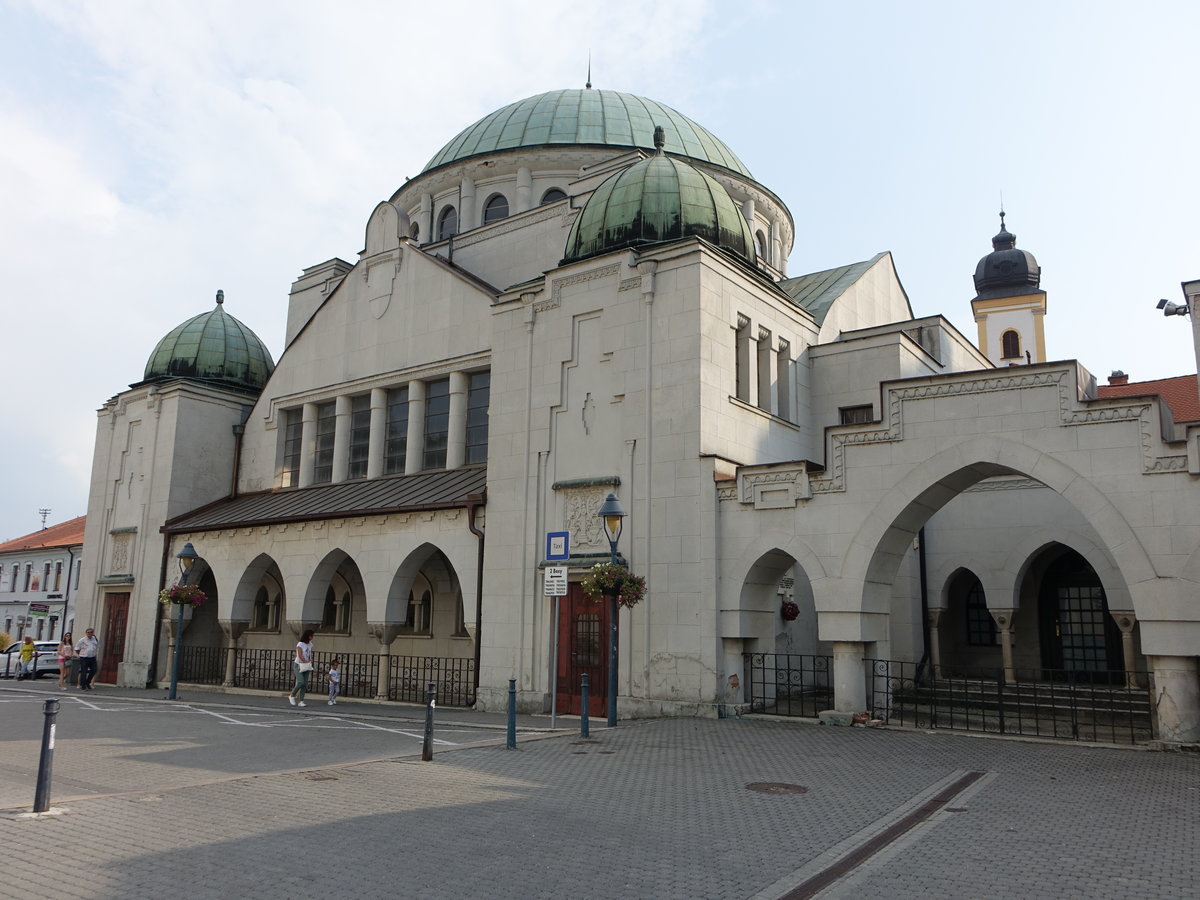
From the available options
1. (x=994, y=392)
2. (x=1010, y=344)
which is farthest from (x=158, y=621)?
(x=1010, y=344)

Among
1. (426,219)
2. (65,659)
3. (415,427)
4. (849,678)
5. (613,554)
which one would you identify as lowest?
(65,659)

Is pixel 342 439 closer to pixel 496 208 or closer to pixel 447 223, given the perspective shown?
pixel 447 223

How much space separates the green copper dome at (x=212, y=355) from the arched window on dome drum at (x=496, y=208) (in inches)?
343

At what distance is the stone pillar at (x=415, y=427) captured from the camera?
26.0 m

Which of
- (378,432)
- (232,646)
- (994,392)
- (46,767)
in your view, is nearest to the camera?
(46,767)

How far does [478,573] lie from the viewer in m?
21.0

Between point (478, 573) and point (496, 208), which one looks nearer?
point (478, 573)

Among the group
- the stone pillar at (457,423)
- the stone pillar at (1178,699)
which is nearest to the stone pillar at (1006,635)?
the stone pillar at (1178,699)

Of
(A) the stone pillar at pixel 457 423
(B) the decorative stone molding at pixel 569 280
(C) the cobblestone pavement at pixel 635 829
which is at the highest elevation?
(B) the decorative stone molding at pixel 569 280

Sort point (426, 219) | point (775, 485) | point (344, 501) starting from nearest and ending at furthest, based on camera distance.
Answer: point (775, 485), point (344, 501), point (426, 219)

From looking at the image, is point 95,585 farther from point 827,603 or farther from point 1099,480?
point 1099,480

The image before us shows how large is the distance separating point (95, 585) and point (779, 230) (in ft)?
83.4

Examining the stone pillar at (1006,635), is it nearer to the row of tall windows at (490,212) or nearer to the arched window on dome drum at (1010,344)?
the row of tall windows at (490,212)

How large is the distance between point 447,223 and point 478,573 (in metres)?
16.6
